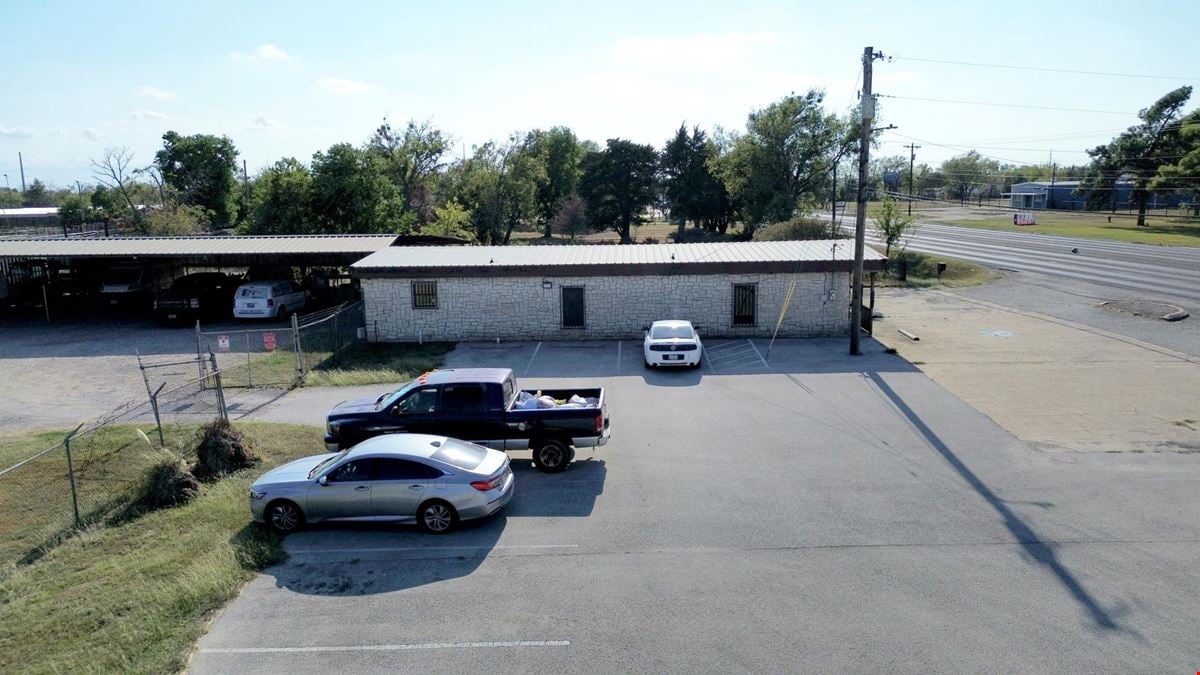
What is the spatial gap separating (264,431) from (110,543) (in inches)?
192

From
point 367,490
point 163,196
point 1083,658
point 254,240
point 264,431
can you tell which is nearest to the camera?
point 1083,658

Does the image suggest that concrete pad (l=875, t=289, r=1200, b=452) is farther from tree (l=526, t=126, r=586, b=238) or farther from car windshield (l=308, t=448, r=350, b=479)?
tree (l=526, t=126, r=586, b=238)

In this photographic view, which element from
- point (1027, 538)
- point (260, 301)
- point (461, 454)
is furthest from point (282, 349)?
point (1027, 538)

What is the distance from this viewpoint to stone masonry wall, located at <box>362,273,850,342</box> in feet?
82.6

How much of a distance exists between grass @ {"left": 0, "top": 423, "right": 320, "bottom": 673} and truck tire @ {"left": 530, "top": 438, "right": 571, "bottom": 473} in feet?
14.6

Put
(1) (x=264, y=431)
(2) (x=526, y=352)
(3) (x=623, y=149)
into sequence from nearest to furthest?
(1) (x=264, y=431) < (2) (x=526, y=352) < (3) (x=623, y=149)

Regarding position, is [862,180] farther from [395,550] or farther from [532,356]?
[395,550]

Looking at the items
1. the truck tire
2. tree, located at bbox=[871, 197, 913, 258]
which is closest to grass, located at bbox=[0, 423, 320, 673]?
the truck tire

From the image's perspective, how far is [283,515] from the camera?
11.3 metres

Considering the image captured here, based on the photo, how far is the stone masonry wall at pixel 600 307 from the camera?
82.6 feet

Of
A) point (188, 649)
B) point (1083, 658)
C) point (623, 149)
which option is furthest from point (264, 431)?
point (623, 149)

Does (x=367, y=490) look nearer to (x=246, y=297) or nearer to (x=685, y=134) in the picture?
(x=246, y=297)

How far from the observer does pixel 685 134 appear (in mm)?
71312

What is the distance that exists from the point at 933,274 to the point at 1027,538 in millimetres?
34371
